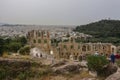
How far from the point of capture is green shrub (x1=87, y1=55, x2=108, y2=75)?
21802mm

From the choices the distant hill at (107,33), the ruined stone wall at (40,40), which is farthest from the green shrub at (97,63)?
the distant hill at (107,33)

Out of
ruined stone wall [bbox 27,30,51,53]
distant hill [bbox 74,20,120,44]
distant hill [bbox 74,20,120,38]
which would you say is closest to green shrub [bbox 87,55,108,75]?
ruined stone wall [bbox 27,30,51,53]

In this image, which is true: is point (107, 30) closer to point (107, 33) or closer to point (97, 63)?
point (107, 33)

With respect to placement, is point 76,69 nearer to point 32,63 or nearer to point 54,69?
point 54,69

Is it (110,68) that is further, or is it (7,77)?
(7,77)

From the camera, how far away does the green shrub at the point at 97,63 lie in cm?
2180

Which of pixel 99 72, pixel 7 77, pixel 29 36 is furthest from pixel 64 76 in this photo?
pixel 29 36

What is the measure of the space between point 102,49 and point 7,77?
29.6m

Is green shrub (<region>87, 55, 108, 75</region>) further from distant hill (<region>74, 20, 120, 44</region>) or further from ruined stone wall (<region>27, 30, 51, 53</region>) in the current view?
distant hill (<region>74, 20, 120, 44</region>)

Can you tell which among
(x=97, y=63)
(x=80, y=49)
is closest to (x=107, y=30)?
(x=80, y=49)

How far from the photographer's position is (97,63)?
21.8 metres

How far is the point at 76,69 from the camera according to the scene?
2456cm

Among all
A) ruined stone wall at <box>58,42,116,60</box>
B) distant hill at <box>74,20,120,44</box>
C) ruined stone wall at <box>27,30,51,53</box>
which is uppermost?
ruined stone wall at <box>27,30,51,53</box>

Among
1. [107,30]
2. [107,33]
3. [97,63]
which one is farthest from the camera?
[107,30]
